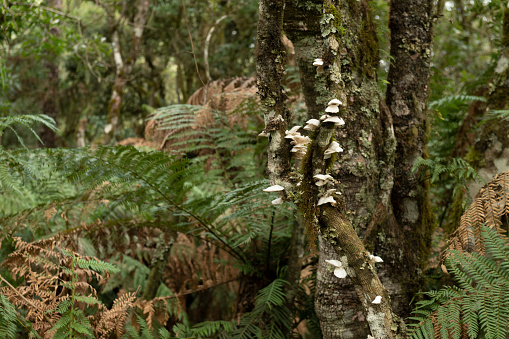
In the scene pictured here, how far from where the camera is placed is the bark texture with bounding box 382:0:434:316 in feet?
5.48

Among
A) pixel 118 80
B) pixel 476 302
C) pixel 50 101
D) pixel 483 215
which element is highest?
pixel 118 80

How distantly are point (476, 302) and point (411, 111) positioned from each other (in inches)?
33.4

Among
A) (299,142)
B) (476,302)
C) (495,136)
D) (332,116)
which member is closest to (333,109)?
(332,116)

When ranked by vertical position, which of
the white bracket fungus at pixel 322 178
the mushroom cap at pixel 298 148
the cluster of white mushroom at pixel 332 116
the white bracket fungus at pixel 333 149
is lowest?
the white bracket fungus at pixel 322 178

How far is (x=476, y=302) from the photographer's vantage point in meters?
1.23

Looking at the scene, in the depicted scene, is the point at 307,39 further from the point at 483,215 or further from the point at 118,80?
the point at 118,80

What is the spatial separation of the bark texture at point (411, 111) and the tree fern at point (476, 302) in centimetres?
33

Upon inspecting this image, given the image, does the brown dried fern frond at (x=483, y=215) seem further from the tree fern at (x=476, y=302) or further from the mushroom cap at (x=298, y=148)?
the mushroom cap at (x=298, y=148)

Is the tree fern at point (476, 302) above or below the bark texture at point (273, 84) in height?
below

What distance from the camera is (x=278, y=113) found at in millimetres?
1199

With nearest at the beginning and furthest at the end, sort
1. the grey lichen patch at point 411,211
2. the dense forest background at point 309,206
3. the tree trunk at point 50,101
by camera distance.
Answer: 1. the dense forest background at point 309,206
2. the grey lichen patch at point 411,211
3. the tree trunk at point 50,101

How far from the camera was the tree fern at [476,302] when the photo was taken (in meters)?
1.17

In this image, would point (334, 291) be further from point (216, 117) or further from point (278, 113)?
point (216, 117)

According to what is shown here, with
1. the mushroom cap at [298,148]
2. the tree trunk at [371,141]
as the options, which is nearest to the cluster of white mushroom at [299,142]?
the mushroom cap at [298,148]
